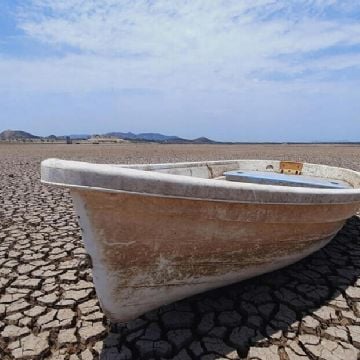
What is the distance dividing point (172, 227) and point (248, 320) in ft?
3.20

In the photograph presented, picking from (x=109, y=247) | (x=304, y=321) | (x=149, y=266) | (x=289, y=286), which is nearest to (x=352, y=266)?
(x=289, y=286)

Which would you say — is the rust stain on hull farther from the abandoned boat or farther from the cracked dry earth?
the cracked dry earth

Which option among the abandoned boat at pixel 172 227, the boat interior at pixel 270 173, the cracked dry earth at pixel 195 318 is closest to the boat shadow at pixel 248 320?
the cracked dry earth at pixel 195 318

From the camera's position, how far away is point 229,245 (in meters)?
2.49

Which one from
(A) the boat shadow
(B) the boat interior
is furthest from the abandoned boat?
(B) the boat interior

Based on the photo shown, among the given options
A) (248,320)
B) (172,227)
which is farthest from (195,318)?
(172,227)

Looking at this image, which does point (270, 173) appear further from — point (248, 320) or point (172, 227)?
point (172, 227)

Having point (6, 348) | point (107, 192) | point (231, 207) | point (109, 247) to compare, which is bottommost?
point (6, 348)

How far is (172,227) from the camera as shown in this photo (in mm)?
2197

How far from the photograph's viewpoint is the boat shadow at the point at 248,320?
2246mm

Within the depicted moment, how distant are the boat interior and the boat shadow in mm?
1425

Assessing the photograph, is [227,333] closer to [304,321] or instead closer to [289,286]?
[304,321]

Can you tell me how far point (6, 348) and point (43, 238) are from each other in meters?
2.18

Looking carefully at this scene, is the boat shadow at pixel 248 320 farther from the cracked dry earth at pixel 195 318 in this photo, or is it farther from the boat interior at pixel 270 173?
the boat interior at pixel 270 173
